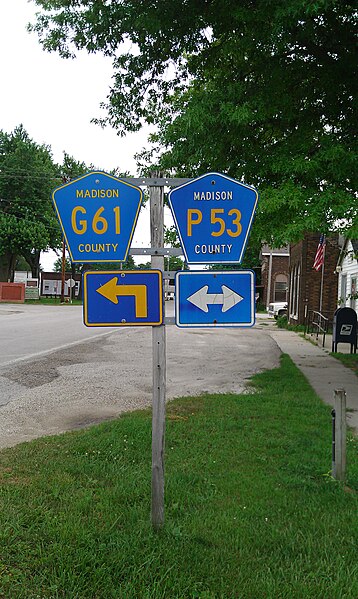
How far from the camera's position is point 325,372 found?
40.1ft

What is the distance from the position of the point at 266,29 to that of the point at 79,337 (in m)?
13.0

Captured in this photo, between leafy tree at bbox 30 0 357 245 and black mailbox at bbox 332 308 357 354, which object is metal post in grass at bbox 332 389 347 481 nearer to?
leafy tree at bbox 30 0 357 245

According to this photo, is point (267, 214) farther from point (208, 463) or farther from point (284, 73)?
Result: point (208, 463)

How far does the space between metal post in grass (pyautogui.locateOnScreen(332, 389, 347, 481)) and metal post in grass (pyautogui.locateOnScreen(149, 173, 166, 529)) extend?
5.98 feet

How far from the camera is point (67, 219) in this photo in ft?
12.3

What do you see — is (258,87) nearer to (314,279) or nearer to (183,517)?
(183,517)

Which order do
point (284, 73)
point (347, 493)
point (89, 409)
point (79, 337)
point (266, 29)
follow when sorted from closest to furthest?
point (347, 493), point (89, 409), point (266, 29), point (284, 73), point (79, 337)

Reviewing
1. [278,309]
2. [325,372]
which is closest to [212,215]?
[325,372]

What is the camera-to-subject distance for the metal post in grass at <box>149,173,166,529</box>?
3.80 metres

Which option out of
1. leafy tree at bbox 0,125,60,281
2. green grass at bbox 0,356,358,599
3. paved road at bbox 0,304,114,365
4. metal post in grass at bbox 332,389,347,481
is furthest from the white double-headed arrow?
leafy tree at bbox 0,125,60,281

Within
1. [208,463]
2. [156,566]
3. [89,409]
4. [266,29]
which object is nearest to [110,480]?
[208,463]

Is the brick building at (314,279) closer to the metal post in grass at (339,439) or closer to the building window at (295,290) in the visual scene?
the building window at (295,290)

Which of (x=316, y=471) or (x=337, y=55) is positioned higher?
(x=337, y=55)

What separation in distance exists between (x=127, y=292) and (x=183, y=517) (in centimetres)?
163
